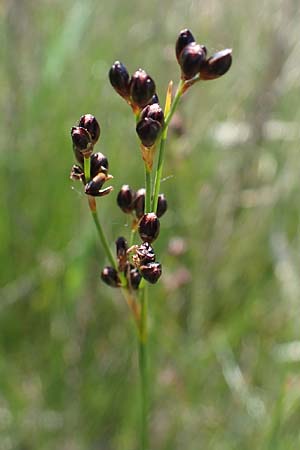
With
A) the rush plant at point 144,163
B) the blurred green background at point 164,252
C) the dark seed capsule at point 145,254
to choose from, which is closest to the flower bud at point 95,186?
the rush plant at point 144,163

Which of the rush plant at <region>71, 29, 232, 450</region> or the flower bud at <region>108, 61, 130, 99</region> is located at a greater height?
the flower bud at <region>108, 61, 130, 99</region>

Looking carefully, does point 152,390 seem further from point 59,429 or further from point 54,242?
point 54,242

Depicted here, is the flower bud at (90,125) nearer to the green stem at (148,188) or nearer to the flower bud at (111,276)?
the green stem at (148,188)

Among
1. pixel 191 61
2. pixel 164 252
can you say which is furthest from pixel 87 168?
pixel 164 252

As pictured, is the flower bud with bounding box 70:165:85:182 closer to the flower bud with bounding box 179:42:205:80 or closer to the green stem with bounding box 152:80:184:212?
the green stem with bounding box 152:80:184:212

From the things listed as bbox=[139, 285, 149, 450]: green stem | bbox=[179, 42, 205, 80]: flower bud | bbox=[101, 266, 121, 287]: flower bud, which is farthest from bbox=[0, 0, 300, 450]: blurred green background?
bbox=[179, 42, 205, 80]: flower bud

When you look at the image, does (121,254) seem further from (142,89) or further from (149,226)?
(142,89)
